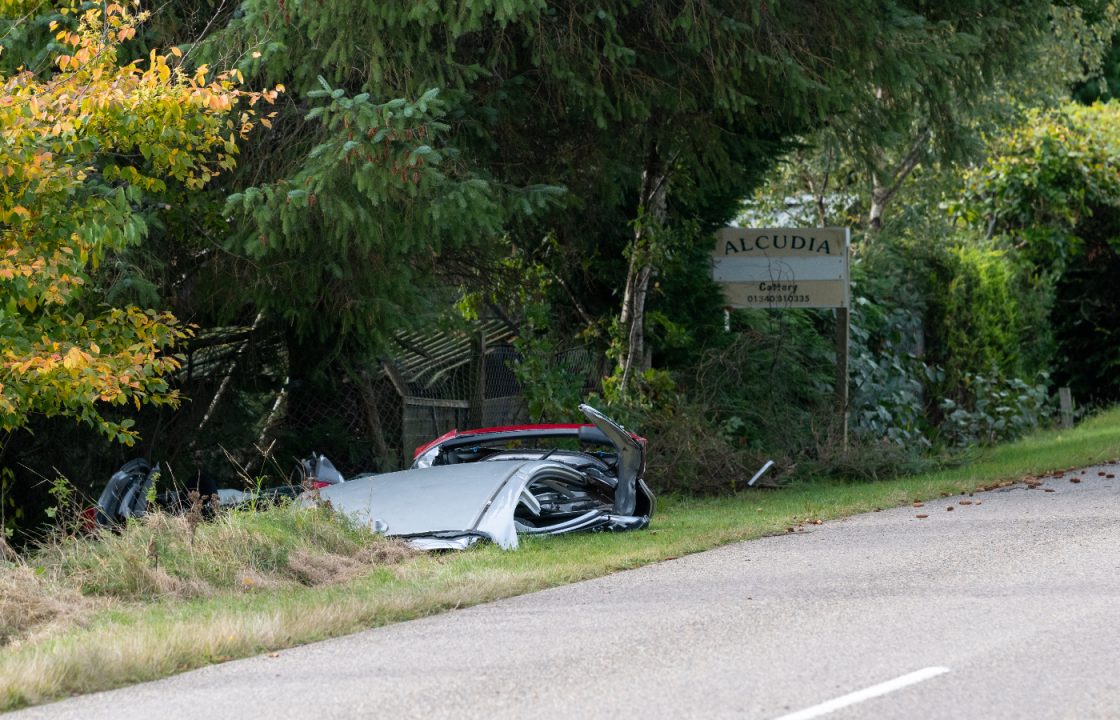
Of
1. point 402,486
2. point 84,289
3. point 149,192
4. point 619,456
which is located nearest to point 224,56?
point 149,192

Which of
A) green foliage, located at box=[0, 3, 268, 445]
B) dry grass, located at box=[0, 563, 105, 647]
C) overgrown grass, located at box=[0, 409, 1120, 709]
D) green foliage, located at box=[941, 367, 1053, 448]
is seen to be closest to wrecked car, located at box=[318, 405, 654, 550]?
overgrown grass, located at box=[0, 409, 1120, 709]

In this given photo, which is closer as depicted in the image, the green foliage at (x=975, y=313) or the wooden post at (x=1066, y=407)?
the green foliage at (x=975, y=313)

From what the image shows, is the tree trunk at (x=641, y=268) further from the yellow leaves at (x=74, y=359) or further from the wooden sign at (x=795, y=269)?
the yellow leaves at (x=74, y=359)

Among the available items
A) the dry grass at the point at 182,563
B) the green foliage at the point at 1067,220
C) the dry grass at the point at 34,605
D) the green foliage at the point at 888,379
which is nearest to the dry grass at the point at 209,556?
the dry grass at the point at 182,563

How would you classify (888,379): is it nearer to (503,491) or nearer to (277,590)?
(503,491)

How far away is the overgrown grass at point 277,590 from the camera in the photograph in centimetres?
696

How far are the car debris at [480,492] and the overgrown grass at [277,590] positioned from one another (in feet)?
0.92

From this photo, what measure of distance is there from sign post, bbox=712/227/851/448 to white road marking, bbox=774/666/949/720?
10.5 m

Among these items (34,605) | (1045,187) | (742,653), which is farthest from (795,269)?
(34,605)

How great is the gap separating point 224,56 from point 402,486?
12.4 ft

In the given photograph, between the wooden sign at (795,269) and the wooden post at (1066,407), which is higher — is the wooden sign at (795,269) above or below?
above

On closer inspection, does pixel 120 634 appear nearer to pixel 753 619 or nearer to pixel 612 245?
pixel 753 619

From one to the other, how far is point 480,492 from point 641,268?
6.51m

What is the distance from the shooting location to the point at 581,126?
14758 millimetres
